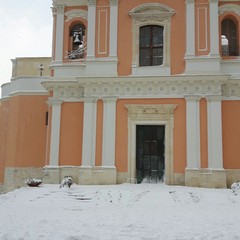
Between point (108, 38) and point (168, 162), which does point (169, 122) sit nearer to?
point (168, 162)

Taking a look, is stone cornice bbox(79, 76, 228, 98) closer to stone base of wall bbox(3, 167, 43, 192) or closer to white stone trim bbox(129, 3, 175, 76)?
white stone trim bbox(129, 3, 175, 76)

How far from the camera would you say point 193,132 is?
16453 millimetres

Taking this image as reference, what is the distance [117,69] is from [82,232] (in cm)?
978

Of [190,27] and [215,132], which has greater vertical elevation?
[190,27]

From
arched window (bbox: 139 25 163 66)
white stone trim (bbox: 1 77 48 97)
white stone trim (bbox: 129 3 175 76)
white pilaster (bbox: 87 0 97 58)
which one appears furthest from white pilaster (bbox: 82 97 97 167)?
white stone trim (bbox: 1 77 48 97)

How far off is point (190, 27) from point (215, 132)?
14.5 ft

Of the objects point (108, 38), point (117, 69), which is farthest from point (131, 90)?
point (108, 38)

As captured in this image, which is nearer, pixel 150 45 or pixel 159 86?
pixel 159 86

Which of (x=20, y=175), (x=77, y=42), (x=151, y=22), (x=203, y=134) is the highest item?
(x=151, y=22)

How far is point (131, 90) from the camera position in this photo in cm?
1706

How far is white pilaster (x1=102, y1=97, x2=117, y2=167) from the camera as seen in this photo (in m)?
16.7

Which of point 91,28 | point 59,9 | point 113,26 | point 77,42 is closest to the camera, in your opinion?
point 113,26

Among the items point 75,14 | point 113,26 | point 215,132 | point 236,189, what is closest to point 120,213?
point 236,189

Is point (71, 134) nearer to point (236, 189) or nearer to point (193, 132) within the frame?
point (193, 132)
